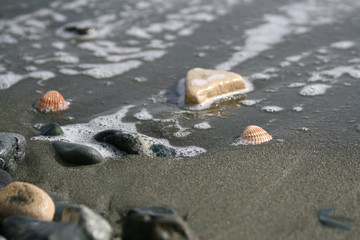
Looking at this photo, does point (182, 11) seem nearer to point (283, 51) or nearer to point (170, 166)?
point (283, 51)

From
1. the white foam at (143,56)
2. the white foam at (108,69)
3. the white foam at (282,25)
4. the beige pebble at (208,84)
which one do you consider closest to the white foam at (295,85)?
the beige pebble at (208,84)

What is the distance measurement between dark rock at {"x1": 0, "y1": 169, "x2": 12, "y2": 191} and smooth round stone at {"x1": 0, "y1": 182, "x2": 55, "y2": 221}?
Result: 231 mm

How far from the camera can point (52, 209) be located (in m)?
2.38

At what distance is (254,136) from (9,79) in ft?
9.97

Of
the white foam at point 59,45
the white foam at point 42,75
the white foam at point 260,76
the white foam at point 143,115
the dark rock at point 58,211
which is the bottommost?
the white foam at point 143,115

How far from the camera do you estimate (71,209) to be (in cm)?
220

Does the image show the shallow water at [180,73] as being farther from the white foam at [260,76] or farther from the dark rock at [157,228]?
the dark rock at [157,228]

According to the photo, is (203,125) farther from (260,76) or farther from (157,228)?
(157,228)

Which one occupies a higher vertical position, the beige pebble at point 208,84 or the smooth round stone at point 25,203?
the smooth round stone at point 25,203

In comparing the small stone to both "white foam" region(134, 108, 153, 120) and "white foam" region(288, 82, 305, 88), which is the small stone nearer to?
"white foam" region(134, 108, 153, 120)

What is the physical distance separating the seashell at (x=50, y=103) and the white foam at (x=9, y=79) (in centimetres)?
75

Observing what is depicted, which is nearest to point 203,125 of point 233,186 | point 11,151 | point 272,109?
point 272,109

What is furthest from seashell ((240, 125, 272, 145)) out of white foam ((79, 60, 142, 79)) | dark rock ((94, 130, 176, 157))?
white foam ((79, 60, 142, 79))

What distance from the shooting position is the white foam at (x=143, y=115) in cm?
393
